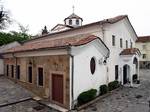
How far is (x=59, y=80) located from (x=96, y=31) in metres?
6.52

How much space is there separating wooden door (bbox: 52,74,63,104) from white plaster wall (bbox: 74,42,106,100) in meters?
1.16

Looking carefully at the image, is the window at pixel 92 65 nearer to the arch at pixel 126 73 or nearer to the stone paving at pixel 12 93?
the stone paving at pixel 12 93

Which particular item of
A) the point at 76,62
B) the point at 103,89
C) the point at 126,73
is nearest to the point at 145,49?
the point at 126,73

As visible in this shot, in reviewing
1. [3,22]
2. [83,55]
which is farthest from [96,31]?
[3,22]

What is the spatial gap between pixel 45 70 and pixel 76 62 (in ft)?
11.2

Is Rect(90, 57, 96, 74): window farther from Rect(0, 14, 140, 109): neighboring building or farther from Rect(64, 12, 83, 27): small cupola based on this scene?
Rect(64, 12, 83, 27): small cupola

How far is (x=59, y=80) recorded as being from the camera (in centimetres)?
1270

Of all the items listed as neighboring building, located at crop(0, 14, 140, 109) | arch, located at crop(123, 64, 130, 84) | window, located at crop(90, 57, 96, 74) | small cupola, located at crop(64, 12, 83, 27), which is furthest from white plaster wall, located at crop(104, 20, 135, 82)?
small cupola, located at crop(64, 12, 83, 27)

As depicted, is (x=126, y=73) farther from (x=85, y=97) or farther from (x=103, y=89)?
(x=85, y=97)

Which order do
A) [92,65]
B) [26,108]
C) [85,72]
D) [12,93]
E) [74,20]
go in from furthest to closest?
[74,20], [12,93], [92,65], [85,72], [26,108]

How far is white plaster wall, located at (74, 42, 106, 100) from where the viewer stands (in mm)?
12097

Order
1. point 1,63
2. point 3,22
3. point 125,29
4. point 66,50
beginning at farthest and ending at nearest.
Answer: point 3,22
point 1,63
point 125,29
point 66,50

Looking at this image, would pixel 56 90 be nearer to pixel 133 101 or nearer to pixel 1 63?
pixel 133 101

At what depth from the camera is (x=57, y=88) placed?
42.5 ft
